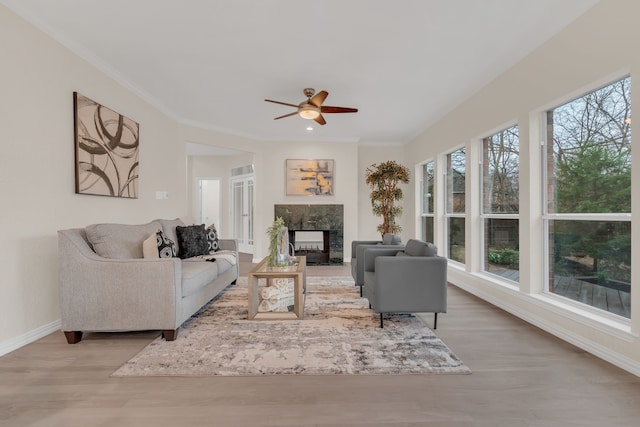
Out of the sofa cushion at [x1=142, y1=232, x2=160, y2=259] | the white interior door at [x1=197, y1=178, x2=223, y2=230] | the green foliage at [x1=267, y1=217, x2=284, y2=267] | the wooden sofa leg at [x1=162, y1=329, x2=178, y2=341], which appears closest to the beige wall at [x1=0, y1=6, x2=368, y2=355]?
the sofa cushion at [x1=142, y1=232, x2=160, y2=259]

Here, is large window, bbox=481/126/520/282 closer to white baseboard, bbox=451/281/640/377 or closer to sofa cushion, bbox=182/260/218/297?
white baseboard, bbox=451/281/640/377

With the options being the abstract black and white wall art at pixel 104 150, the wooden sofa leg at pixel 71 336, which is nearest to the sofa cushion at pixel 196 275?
the wooden sofa leg at pixel 71 336

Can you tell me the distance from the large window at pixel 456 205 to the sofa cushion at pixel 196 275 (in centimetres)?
368

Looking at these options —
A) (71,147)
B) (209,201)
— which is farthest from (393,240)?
(209,201)

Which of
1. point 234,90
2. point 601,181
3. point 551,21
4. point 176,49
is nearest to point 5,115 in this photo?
point 176,49

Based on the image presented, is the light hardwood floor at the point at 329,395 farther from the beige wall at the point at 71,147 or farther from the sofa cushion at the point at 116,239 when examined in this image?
the sofa cushion at the point at 116,239

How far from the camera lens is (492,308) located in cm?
354

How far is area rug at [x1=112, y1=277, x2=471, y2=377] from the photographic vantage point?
2137mm

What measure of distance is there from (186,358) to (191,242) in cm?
192

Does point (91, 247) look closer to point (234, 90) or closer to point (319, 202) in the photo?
point (234, 90)

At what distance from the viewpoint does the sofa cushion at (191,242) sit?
391 cm

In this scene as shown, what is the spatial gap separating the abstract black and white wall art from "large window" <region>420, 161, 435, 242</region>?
507 cm

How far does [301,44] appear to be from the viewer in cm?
301

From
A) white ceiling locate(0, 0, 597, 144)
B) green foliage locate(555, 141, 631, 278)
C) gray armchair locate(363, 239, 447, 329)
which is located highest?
white ceiling locate(0, 0, 597, 144)
